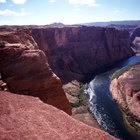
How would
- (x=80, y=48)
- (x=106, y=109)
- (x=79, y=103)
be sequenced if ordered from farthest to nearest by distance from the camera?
(x=80, y=48) < (x=79, y=103) < (x=106, y=109)

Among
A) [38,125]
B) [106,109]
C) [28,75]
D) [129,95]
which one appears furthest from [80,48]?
[38,125]

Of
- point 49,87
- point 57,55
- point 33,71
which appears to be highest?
point 33,71

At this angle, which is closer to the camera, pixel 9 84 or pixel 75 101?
pixel 9 84

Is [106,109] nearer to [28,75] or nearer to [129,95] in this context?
[129,95]

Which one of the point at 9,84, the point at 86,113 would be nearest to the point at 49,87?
the point at 9,84

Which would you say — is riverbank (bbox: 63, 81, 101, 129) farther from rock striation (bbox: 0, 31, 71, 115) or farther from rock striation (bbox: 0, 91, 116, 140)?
rock striation (bbox: 0, 91, 116, 140)

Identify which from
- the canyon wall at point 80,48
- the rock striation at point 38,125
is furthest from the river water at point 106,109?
the rock striation at point 38,125

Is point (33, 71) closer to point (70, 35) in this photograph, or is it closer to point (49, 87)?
point (49, 87)
